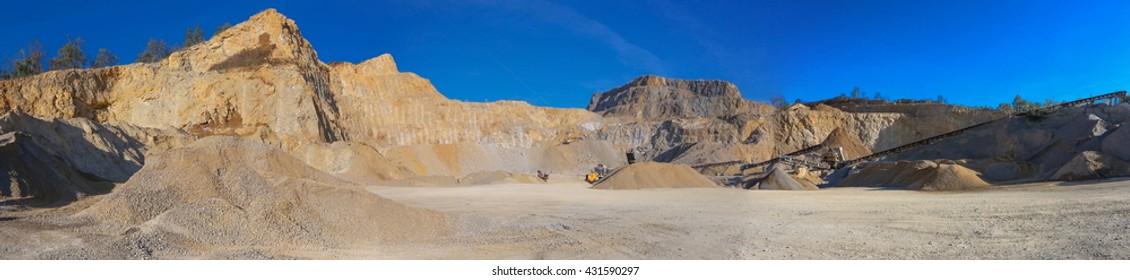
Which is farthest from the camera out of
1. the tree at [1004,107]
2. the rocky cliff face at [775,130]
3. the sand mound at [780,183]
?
the tree at [1004,107]

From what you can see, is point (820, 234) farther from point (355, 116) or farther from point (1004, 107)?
point (1004, 107)

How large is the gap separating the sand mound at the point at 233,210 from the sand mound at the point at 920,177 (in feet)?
56.8

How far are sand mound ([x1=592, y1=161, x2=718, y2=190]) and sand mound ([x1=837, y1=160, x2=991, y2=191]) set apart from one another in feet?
21.8

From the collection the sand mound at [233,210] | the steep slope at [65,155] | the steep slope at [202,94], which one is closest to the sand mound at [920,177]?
the sand mound at [233,210]

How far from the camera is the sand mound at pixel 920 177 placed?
66.7 ft

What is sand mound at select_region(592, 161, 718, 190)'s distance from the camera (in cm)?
2678

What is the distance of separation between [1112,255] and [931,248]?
5.40 ft

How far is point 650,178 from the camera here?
2712cm

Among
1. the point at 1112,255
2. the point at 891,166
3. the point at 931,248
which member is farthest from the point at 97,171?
the point at 891,166

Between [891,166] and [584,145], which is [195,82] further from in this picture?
[891,166]

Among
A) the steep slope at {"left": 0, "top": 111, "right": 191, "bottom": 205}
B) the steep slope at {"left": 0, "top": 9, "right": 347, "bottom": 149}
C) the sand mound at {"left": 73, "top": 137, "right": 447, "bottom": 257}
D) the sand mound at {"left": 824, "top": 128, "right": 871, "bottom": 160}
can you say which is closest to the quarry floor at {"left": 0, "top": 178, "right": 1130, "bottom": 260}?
the sand mound at {"left": 73, "top": 137, "right": 447, "bottom": 257}

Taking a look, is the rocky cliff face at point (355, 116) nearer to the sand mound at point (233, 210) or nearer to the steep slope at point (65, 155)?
the steep slope at point (65, 155)

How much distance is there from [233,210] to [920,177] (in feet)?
72.3

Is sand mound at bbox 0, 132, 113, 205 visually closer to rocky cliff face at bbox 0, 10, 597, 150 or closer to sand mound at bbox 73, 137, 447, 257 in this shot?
sand mound at bbox 73, 137, 447, 257
